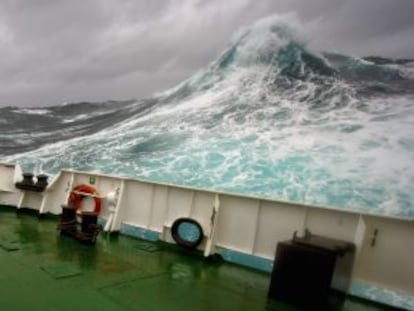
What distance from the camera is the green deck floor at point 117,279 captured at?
2510mm

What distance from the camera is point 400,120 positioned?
14.8 meters

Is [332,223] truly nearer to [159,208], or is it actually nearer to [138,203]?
[159,208]

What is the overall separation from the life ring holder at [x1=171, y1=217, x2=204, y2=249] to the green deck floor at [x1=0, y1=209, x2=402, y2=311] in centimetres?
10

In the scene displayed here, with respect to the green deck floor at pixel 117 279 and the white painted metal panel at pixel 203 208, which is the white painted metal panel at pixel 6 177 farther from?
the white painted metal panel at pixel 203 208

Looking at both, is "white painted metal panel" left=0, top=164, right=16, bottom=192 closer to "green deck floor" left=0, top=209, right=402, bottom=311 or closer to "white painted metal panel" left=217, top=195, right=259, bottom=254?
"green deck floor" left=0, top=209, right=402, bottom=311

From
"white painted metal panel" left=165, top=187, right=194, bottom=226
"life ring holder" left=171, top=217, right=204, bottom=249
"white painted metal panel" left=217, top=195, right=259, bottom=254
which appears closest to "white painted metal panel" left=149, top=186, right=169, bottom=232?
"white painted metal panel" left=165, top=187, right=194, bottom=226

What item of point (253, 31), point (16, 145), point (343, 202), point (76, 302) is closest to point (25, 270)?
point (76, 302)

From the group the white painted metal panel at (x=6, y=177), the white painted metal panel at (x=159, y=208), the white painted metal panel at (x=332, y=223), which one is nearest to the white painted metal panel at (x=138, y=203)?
the white painted metal panel at (x=159, y=208)

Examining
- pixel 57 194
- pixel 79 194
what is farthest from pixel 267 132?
pixel 79 194

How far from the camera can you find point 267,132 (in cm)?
1596

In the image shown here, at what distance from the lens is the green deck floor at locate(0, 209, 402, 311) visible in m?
2.51

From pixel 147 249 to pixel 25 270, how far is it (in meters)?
1.26

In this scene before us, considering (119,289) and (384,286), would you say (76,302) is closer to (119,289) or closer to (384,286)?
(119,289)

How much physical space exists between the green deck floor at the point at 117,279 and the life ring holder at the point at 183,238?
10cm
